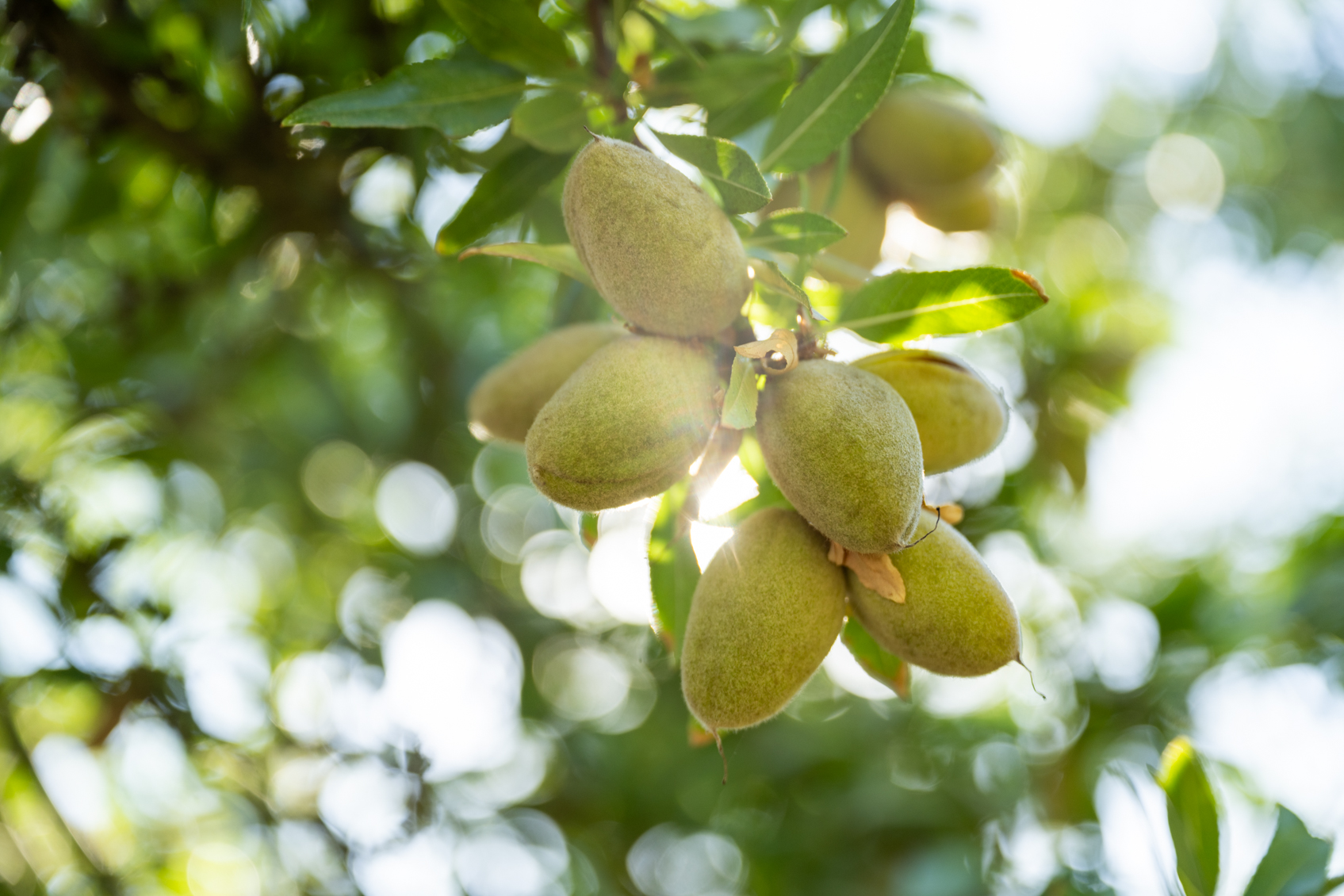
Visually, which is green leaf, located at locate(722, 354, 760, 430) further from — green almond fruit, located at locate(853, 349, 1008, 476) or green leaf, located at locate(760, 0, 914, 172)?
green leaf, located at locate(760, 0, 914, 172)

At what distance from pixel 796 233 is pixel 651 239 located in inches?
9.9

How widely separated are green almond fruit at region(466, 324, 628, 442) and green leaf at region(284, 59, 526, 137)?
0.34m

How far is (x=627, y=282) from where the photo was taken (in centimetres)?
96

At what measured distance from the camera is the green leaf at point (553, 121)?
1.29 meters

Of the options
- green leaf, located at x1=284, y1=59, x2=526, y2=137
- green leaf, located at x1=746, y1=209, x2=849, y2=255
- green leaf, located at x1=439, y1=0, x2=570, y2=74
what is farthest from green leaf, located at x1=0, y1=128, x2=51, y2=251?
green leaf, located at x1=746, y1=209, x2=849, y2=255

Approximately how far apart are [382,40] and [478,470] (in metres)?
1.53

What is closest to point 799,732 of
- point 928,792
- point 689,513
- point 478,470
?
point 928,792

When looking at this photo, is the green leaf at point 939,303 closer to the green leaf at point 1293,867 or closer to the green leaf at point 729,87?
the green leaf at point 729,87

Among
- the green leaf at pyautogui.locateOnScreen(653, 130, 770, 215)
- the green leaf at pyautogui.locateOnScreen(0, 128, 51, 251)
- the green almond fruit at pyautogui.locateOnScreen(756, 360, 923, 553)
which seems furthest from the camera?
the green leaf at pyautogui.locateOnScreen(0, 128, 51, 251)

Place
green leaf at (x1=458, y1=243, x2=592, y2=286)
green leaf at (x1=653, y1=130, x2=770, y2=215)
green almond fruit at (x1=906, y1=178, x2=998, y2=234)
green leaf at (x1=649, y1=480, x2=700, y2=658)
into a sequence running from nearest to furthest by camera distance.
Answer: green leaf at (x1=653, y1=130, x2=770, y2=215), green leaf at (x1=458, y1=243, x2=592, y2=286), green leaf at (x1=649, y1=480, x2=700, y2=658), green almond fruit at (x1=906, y1=178, x2=998, y2=234)

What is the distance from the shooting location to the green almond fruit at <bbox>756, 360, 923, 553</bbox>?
89 cm

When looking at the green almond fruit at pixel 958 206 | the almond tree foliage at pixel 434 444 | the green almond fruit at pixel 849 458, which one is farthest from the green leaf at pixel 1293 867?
the green almond fruit at pixel 958 206

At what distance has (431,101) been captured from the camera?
1249 millimetres

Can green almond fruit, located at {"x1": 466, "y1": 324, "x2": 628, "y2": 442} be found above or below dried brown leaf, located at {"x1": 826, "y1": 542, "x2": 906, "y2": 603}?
above
